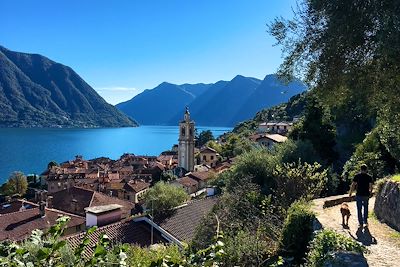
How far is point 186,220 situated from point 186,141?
44.7 meters

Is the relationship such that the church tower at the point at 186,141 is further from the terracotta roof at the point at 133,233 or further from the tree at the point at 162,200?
the terracotta roof at the point at 133,233

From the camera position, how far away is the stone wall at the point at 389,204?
8711mm

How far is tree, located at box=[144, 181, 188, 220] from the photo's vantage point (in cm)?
2081

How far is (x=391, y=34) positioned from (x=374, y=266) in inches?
147

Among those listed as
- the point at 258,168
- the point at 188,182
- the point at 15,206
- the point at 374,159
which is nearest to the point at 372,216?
the point at 374,159

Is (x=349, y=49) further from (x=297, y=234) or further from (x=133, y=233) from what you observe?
(x=133, y=233)

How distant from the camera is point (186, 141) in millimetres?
63812

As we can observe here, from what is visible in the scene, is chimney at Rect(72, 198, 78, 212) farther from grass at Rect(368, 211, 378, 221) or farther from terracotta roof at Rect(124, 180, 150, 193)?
grass at Rect(368, 211, 378, 221)

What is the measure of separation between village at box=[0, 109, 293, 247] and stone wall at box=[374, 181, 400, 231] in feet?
16.0

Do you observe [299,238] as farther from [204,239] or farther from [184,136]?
[184,136]

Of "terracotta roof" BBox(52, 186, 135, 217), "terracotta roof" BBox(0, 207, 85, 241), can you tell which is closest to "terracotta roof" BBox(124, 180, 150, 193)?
"terracotta roof" BBox(52, 186, 135, 217)

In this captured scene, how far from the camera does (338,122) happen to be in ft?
107

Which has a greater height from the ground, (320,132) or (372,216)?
(320,132)

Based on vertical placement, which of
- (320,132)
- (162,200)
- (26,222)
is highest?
(320,132)
